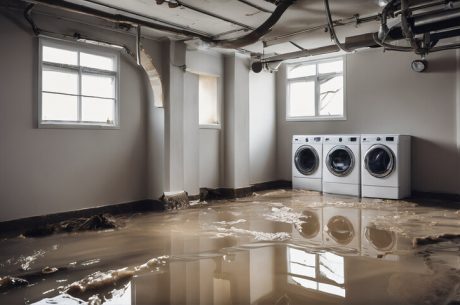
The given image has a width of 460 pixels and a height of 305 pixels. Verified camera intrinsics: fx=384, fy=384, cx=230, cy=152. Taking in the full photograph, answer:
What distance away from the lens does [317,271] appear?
9.70 feet

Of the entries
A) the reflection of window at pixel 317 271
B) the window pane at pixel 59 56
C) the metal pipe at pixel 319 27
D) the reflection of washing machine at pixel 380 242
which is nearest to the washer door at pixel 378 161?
the reflection of washing machine at pixel 380 242

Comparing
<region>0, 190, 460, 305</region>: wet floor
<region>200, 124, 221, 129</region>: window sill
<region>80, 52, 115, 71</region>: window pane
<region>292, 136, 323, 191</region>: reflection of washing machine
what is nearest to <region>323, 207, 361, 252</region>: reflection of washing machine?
<region>0, 190, 460, 305</region>: wet floor

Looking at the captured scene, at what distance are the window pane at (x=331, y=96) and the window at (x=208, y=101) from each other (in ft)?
7.62

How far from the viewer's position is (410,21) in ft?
14.9

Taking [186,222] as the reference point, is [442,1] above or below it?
above

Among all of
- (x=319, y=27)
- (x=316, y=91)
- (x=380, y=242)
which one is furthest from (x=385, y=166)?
(x=380, y=242)

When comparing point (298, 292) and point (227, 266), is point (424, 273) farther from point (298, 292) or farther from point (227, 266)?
point (227, 266)

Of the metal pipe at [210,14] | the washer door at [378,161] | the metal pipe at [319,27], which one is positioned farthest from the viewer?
the washer door at [378,161]

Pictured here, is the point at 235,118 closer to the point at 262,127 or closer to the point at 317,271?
the point at 262,127

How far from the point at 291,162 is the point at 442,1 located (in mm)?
4496

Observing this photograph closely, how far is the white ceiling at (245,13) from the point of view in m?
4.59

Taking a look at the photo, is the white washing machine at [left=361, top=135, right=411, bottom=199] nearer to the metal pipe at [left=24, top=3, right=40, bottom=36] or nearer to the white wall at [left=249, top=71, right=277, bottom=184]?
the white wall at [left=249, top=71, right=277, bottom=184]

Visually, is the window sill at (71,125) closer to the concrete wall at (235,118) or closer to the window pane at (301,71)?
the concrete wall at (235,118)

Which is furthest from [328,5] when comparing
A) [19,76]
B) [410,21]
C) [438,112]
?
[19,76]
